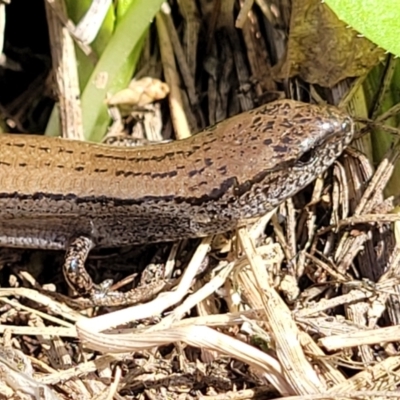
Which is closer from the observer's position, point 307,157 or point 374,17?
point 374,17

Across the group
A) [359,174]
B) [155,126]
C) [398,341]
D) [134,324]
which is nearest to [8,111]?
[155,126]

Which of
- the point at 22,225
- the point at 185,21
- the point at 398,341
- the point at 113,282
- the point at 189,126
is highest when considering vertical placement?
Answer: the point at 185,21

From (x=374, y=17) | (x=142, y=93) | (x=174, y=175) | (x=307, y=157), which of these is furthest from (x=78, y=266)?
(x=374, y=17)

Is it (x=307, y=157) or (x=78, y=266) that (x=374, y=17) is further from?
(x=78, y=266)

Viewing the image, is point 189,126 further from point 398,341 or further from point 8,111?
point 398,341

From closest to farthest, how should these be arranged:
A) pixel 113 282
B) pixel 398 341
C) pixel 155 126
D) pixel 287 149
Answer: pixel 398 341 < pixel 287 149 < pixel 113 282 < pixel 155 126

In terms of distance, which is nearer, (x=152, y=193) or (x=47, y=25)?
(x=152, y=193)
